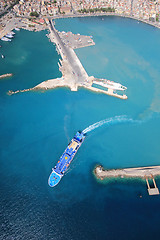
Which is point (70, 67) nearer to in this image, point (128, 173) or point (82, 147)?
point (82, 147)

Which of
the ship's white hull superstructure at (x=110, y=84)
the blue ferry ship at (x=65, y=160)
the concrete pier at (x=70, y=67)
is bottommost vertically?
the blue ferry ship at (x=65, y=160)

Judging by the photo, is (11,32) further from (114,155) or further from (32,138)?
(114,155)

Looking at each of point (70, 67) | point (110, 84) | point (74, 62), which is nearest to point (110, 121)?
point (110, 84)

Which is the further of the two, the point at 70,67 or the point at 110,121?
the point at 70,67

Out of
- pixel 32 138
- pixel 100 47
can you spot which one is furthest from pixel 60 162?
pixel 100 47

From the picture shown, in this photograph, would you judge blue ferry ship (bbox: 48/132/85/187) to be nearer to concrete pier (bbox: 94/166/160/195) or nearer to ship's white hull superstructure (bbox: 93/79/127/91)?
concrete pier (bbox: 94/166/160/195)

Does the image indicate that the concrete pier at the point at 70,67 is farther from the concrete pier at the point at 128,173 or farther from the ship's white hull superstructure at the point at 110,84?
the concrete pier at the point at 128,173

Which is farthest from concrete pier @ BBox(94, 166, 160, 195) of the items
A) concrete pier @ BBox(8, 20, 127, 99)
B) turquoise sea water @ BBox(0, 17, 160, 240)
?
concrete pier @ BBox(8, 20, 127, 99)

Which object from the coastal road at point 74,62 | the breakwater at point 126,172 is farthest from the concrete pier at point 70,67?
the breakwater at point 126,172
